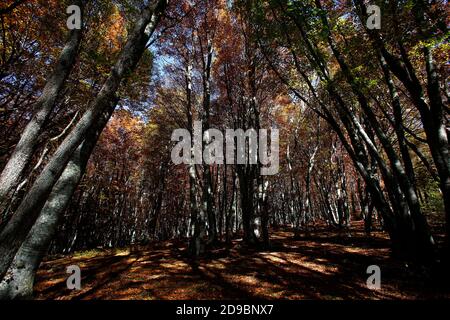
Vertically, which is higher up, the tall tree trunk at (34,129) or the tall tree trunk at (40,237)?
the tall tree trunk at (34,129)

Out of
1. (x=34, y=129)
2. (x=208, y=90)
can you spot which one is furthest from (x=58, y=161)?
(x=208, y=90)

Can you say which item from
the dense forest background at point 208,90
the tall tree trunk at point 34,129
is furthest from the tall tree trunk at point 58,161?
the tall tree trunk at point 34,129

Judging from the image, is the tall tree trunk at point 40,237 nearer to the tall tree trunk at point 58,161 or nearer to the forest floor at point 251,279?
the tall tree trunk at point 58,161

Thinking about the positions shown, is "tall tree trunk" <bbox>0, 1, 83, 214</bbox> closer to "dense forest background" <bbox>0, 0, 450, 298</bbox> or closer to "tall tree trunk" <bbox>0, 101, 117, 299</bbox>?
"dense forest background" <bbox>0, 0, 450, 298</bbox>

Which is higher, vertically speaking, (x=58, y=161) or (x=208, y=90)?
(x=208, y=90)

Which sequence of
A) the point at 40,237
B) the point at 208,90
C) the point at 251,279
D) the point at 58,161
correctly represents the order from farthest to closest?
1. the point at 208,90
2. the point at 251,279
3. the point at 58,161
4. the point at 40,237

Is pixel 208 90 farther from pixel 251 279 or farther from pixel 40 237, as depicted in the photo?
pixel 40 237

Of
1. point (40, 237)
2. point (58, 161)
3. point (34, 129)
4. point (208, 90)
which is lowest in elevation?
point (40, 237)

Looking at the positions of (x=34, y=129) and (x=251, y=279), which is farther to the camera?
(x=251, y=279)

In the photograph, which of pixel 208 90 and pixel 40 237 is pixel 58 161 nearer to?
pixel 40 237

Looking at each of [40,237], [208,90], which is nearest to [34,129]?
[40,237]

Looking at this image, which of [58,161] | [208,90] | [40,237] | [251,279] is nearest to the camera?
[40,237]

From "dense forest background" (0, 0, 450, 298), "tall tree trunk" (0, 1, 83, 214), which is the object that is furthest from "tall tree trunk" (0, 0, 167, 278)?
"tall tree trunk" (0, 1, 83, 214)
